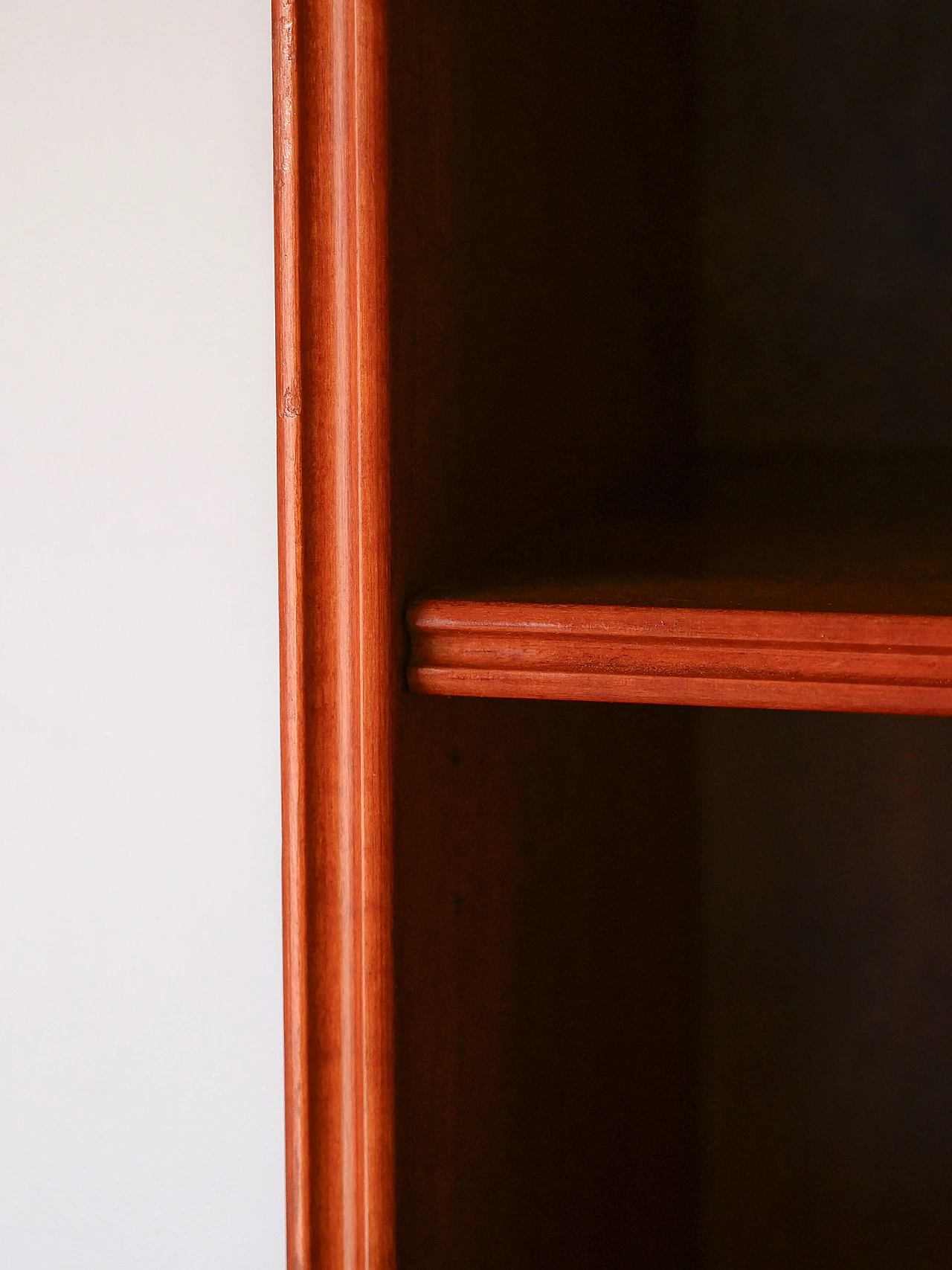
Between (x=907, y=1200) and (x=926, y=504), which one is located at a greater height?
(x=926, y=504)

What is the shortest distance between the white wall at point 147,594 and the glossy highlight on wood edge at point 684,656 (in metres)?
0.40

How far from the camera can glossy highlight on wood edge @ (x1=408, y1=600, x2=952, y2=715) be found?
0.90ft

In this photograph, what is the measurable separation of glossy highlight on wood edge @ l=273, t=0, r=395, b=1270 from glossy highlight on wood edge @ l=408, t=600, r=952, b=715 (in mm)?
Answer: 20

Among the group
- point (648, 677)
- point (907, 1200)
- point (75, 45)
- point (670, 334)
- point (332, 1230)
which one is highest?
point (75, 45)

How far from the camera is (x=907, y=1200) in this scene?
0.83 m

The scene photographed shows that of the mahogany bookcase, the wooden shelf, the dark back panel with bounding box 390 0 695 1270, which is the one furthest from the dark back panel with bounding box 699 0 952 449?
the wooden shelf

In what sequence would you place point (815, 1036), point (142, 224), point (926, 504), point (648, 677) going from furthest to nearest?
point (815, 1036), point (142, 224), point (926, 504), point (648, 677)

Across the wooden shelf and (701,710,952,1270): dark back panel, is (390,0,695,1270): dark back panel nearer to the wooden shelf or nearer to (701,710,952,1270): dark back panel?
the wooden shelf

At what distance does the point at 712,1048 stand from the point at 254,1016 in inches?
13.0

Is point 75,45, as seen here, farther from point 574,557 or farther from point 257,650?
point 574,557

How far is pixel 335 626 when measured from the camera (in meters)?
0.30

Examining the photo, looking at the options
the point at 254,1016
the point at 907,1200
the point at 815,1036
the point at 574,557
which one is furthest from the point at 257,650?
the point at 907,1200

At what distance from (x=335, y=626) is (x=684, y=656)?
0.28 feet

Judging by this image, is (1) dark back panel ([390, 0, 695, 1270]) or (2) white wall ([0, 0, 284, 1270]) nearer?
(1) dark back panel ([390, 0, 695, 1270])
